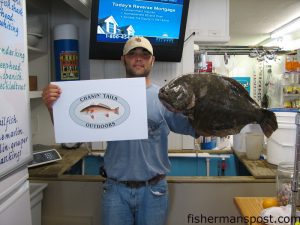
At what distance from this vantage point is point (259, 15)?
15.4 ft

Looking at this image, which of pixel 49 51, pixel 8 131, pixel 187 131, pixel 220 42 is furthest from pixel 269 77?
pixel 8 131

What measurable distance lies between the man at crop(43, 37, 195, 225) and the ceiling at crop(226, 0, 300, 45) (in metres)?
2.96

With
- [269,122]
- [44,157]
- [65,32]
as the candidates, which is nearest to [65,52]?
[65,32]

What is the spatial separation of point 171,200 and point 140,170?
0.64 metres

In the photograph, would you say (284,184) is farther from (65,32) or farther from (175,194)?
(65,32)

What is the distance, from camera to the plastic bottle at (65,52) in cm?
235

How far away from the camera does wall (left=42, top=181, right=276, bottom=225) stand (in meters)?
1.93

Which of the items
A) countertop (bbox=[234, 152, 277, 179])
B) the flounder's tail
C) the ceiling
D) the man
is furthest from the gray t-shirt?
the ceiling

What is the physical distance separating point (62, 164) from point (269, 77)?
5.46 metres

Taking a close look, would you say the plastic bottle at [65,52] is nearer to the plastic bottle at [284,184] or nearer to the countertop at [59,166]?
the countertop at [59,166]

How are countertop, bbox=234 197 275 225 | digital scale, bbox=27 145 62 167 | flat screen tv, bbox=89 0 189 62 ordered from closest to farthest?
countertop, bbox=234 197 275 225 → digital scale, bbox=27 145 62 167 → flat screen tv, bbox=89 0 189 62

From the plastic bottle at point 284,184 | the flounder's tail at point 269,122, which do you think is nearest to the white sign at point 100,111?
the flounder's tail at point 269,122

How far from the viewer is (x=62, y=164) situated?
2117mm

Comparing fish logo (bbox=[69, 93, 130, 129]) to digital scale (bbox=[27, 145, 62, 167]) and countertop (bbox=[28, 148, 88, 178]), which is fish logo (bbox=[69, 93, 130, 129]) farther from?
digital scale (bbox=[27, 145, 62, 167])
